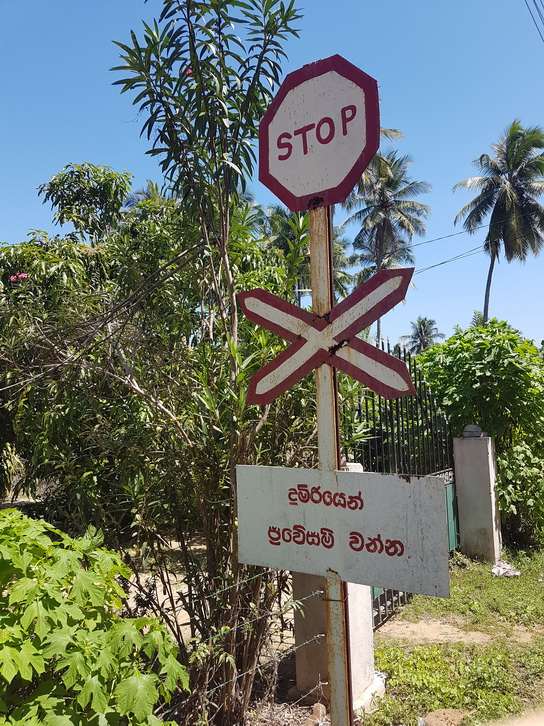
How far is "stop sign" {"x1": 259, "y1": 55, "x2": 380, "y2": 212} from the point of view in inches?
73.8

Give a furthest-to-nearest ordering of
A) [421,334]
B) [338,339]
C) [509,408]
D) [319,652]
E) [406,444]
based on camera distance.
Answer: [421,334]
[509,408]
[406,444]
[319,652]
[338,339]

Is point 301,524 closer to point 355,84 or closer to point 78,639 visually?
point 78,639

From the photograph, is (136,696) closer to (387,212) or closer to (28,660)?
(28,660)

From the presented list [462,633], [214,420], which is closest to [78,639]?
[214,420]

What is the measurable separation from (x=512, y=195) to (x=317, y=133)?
3123 cm

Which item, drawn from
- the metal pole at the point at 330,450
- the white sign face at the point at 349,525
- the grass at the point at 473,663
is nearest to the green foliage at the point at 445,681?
the grass at the point at 473,663

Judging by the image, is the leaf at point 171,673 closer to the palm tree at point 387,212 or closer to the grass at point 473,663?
the grass at point 473,663

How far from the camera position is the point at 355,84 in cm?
189

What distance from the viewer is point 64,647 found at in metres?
1.80

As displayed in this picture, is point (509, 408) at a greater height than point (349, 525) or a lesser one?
greater

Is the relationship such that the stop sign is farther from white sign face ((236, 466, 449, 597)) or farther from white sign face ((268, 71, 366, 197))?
white sign face ((236, 466, 449, 597))

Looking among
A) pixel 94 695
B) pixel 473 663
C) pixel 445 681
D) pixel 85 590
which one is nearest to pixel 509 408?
pixel 473 663

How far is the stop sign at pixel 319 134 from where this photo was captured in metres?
1.88

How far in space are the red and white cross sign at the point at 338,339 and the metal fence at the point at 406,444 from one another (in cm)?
302
